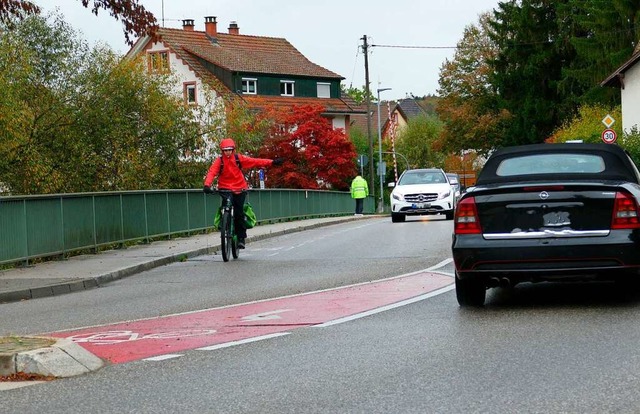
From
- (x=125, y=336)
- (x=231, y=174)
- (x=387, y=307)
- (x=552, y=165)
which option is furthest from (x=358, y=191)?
(x=125, y=336)

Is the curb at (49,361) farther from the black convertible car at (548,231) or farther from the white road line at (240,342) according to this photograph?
the black convertible car at (548,231)

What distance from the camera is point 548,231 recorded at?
11055 mm

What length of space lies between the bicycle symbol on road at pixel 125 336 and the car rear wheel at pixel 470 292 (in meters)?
2.44

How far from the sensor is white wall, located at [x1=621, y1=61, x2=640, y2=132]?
53562mm

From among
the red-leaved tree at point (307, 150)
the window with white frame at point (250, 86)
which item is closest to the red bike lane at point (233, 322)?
the red-leaved tree at point (307, 150)

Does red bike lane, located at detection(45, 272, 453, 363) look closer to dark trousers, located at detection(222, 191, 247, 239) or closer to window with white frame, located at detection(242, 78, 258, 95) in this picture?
dark trousers, located at detection(222, 191, 247, 239)

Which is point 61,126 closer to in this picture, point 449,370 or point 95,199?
point 95,199

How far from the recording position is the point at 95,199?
866 inches

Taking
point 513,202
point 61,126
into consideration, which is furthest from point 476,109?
point 513,202

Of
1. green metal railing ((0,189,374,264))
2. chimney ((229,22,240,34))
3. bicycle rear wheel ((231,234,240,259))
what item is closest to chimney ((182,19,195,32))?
chimney ((229,22,240,34))

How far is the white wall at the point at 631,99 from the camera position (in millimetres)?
53562

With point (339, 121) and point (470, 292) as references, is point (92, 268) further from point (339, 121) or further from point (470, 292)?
point (339, 121)

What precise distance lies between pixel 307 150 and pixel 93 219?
50403 mm

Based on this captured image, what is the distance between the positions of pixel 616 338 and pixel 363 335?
2.00 meters
